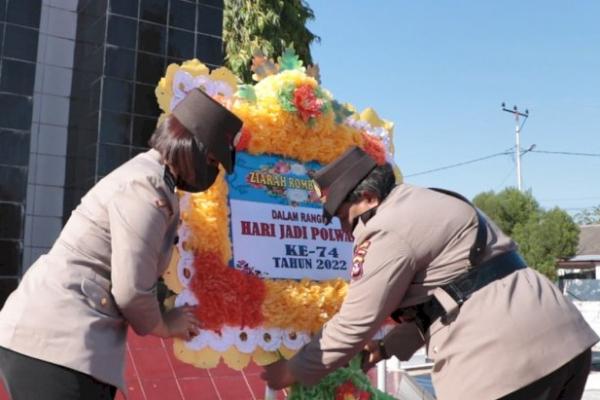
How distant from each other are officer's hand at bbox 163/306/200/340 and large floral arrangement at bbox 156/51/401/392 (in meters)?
0.16

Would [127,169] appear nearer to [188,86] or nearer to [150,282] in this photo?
[150,282]

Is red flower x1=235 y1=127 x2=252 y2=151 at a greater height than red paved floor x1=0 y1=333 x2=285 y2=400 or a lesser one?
greater

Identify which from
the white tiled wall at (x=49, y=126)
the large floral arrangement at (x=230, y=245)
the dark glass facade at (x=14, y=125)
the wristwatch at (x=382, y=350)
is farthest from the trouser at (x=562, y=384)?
the white tiled wall at (x=49, y=126)

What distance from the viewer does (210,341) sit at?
244cm

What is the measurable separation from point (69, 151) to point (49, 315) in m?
2.68

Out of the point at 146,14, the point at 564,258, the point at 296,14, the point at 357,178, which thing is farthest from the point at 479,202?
the point at 357,178

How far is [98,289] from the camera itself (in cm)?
172

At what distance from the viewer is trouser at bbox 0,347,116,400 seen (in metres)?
1.65

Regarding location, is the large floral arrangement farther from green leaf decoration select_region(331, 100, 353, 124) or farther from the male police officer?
the male police officer

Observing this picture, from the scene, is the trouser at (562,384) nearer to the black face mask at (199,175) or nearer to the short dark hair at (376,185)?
the short dark hair at (376,185)

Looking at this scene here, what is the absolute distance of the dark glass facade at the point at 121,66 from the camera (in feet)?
12.8

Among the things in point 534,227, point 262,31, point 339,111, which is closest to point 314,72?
point 339,111

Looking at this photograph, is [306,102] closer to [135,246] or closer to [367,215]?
[367,215]

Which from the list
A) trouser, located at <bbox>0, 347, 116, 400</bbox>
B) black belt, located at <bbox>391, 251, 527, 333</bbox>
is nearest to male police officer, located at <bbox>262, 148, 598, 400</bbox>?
black belt, located at <bbox>391, 251, 527, 333</bbox>
